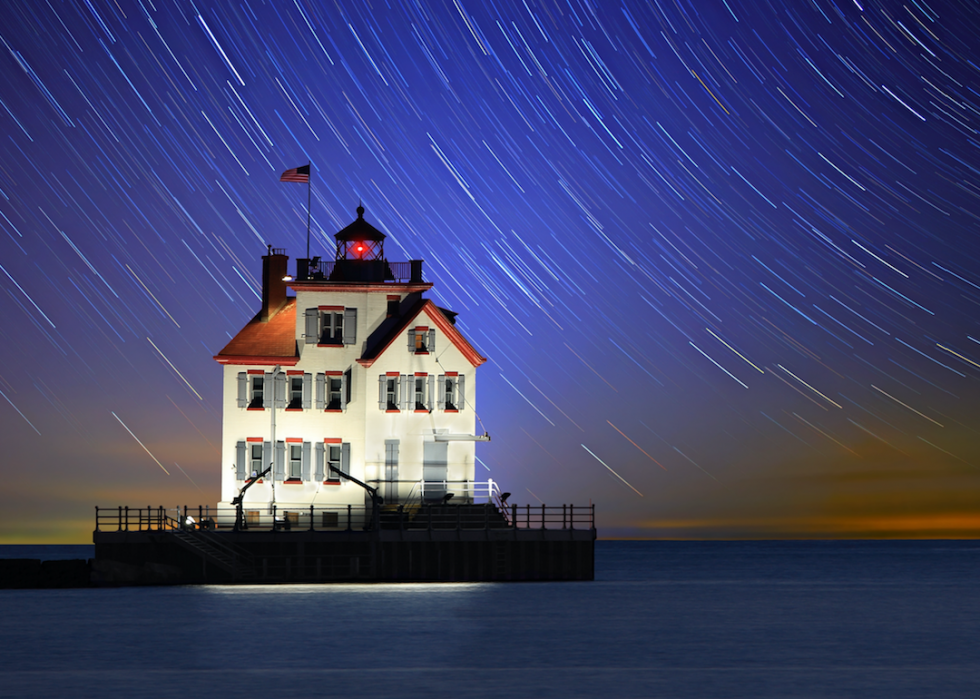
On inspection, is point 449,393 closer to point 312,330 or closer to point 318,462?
point 318,462

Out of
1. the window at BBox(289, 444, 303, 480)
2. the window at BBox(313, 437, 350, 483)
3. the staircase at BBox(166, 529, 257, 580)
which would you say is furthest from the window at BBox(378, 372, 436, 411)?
the staircase at BBox(166, 529, 257, 580)

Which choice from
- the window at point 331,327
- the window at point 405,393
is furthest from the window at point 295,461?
the window at point 331,327

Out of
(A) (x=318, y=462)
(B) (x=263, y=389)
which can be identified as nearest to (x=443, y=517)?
(A) (x=318, y=462)

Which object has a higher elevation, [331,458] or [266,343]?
[266,343]

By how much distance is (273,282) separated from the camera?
64.4m

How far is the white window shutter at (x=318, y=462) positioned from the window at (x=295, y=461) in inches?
26.0

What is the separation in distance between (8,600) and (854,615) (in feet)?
121

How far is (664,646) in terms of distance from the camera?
42156mm

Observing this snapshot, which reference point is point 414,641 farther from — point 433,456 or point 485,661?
point 433,456

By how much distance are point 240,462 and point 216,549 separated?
638 cm

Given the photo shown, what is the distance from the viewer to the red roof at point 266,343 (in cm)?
6119

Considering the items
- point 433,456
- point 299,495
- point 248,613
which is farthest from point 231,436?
point 248,613

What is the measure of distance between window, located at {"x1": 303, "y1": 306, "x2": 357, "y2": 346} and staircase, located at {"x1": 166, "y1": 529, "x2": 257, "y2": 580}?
11.3 m

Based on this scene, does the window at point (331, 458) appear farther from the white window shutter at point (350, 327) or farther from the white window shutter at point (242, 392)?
the white window shutter at point (350, 327)
